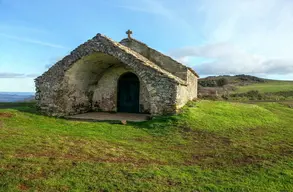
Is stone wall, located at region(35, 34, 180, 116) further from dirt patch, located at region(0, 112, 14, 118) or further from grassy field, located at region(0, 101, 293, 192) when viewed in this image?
dirt patch, located at region(0, 112, 14, 118)

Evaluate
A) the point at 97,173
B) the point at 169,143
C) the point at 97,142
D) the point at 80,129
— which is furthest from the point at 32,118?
the point at 97,173

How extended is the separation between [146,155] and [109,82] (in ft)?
30.9

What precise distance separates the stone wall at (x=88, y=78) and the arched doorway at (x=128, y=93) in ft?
4.31

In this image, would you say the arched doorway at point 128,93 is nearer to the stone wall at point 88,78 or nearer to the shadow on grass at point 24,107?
the stone wall at point 88,78

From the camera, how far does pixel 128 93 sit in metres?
16.6

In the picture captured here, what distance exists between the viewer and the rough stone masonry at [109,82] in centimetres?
1291

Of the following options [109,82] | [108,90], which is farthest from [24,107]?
[109,82]

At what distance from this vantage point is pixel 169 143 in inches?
374

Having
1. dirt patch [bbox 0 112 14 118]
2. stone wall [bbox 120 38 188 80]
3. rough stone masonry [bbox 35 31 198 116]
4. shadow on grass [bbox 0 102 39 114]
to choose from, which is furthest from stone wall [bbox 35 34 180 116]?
stone wall [bbox 120 38 188 80]

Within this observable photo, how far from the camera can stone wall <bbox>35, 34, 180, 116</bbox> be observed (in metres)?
12.8

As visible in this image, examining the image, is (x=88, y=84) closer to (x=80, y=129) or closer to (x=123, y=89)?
(x=123, y=89)

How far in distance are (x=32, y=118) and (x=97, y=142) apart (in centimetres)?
544

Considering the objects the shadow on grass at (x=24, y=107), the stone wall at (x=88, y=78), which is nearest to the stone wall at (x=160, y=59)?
the stone wall at (x=88, y=78)

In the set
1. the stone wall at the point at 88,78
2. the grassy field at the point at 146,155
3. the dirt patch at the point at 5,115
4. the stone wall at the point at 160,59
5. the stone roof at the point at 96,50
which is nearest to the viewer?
the grassy field at the point at 146,155
